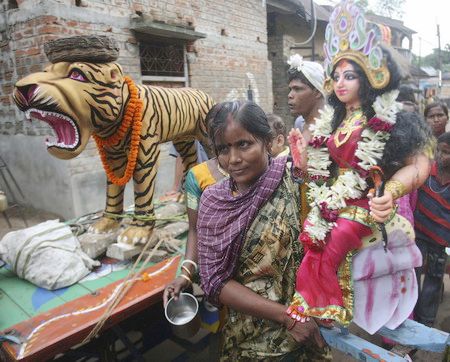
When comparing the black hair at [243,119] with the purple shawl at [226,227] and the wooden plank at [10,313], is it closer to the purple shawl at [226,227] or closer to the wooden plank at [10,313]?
the purple shawl at [226,227]

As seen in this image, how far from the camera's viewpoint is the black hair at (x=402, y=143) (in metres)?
1.23

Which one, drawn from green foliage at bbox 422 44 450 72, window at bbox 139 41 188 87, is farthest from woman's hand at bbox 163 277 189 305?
green foliage at bbox 422 44 450 72

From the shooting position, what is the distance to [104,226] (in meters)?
2.67

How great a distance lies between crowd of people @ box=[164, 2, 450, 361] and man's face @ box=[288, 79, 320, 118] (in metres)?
0.96

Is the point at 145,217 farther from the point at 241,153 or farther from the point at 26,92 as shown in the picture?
the point at 241,153

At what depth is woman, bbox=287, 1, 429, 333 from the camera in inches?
48.9

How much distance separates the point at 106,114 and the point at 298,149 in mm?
1357

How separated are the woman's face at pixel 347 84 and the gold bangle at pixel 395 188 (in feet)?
1.02

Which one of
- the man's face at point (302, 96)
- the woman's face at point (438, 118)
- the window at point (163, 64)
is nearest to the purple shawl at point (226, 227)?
the man's face at point (302, 96)

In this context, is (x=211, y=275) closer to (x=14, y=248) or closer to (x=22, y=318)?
(x=22, y=318)

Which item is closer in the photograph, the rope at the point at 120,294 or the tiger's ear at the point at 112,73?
the rope at the point at 120,294

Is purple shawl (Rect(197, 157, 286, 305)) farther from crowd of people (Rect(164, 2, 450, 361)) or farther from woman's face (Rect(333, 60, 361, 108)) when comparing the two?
woman's face (Rect(333, 60, 361, 108))

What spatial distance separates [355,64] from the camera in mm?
1295

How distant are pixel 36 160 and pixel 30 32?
5.46 ft
